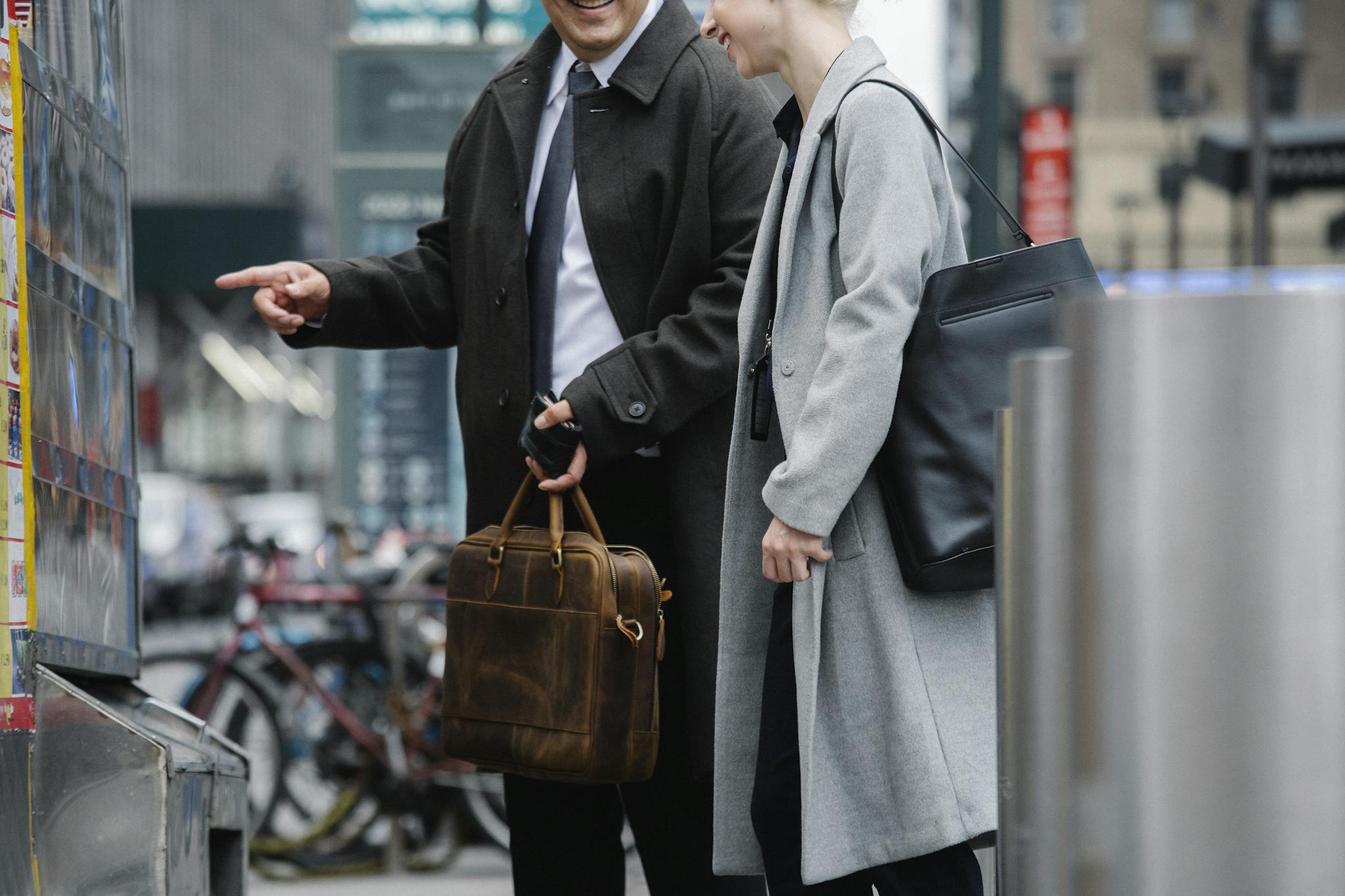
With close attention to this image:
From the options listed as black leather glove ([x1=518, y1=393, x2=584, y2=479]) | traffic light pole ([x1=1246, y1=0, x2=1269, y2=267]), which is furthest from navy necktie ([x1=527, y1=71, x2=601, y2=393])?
traffic light pole ([x1=1246, y1=0, x2=1269, y2=267])

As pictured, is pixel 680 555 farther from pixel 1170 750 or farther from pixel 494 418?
pixel 1170 750

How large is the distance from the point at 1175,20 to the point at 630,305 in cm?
5698

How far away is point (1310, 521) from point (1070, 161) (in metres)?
17.6

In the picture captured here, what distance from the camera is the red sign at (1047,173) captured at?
17047mm

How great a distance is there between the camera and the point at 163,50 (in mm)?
61969

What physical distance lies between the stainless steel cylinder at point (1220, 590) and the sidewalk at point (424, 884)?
14.6ft

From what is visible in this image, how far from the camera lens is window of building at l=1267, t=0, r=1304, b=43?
52.1m

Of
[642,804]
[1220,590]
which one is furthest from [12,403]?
[1220,590]

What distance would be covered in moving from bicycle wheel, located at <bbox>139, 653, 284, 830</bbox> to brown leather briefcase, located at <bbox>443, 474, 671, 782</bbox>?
3.55 metres

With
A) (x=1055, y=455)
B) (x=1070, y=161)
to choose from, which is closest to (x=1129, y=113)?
(x=1070, y=161)

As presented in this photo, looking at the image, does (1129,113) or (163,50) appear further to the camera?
(163,50)

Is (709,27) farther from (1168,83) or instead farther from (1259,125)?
(1168,83)

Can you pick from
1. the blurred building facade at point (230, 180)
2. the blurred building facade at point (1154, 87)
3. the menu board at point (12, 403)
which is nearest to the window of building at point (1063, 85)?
the blurred building facade at point (1154, 87)

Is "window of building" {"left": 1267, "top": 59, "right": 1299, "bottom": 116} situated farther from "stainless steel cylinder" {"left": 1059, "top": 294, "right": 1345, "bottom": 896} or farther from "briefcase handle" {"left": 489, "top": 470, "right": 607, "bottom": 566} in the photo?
"stainless steel cylinder" {"left": 1059, "top": 294, "right": 1345, "bottom": 896}
